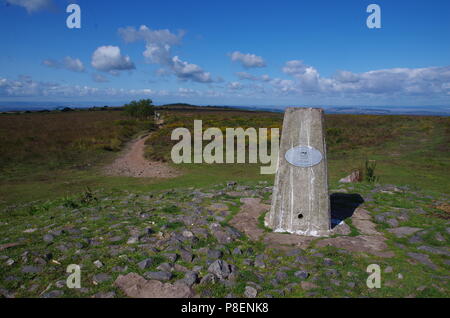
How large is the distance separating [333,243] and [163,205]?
15.7 ft

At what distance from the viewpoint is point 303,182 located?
22.4 feet

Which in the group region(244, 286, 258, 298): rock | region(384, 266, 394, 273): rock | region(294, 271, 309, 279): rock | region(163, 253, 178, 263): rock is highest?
region(163, 253, 178, 263): rock

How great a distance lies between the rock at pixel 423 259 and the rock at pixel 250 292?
124 inches

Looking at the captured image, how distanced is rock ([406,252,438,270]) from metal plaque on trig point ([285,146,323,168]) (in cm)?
253

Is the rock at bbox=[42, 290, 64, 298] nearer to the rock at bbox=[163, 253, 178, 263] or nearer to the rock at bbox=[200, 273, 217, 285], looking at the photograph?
the rock at bbox=[163, 253, 178, 263]

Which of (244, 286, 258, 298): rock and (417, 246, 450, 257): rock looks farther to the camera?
(417, 246, 450, 257): rock

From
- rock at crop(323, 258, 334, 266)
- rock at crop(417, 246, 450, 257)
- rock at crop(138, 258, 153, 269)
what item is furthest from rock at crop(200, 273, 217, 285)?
rock at crop(417, 246, 450, 257)

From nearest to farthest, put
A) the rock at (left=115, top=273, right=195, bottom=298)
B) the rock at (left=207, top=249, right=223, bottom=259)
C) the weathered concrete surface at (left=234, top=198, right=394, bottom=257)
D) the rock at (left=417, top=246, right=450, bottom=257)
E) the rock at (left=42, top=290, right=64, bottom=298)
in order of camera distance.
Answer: the rock at (left=42, top=290, right=64, bottom=298) → the rock at (left=115, top=273, right=195, bottom=298) → the rock at (left=207, top=249, right=223, bottom=259) → the rock at (left=417, top=246, right=450, bottom=257) → the weathered concrete surface at (left=234, top=198, right=394, bottom=257)

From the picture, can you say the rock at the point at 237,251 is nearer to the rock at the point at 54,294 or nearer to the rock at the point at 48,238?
the rock at the point at 54,294

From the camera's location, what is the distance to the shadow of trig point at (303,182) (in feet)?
22.2

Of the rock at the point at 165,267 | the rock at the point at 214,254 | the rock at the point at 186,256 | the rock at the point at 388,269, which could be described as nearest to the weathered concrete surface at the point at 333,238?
the rock at the point at 388,269

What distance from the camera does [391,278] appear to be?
4.80 meters

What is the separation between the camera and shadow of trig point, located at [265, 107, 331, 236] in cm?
678
